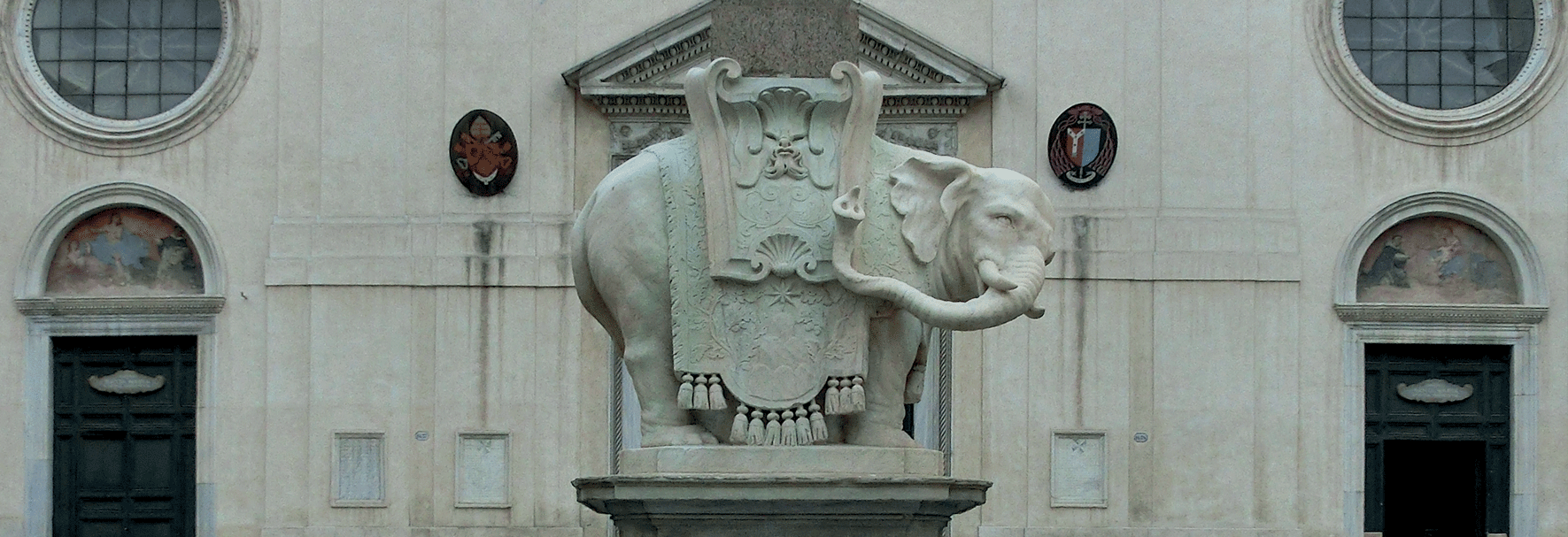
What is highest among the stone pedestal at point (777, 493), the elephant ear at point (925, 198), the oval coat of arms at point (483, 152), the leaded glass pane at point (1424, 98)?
the leaded glass pane at point (1424, 98)

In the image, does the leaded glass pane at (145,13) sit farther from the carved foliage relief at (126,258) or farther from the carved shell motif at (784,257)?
the carved shell motif at (784,257)

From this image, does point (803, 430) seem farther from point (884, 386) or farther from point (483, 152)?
point (483, 152)

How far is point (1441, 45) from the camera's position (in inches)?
925

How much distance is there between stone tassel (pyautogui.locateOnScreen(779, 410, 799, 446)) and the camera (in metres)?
9.15

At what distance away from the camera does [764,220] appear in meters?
9.19

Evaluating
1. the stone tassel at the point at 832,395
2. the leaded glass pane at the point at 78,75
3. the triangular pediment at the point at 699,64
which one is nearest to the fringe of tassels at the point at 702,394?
the stone tassel at the point at 832,395

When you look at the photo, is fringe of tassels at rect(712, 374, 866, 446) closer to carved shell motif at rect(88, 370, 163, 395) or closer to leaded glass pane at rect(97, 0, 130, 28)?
carved shell motif at rect(88, 370, 163, 395)

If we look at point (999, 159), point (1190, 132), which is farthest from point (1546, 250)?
point (999, 159)

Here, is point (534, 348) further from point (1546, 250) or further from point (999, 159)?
point (1546, 250)

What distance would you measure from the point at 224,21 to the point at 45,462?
14.0 feet

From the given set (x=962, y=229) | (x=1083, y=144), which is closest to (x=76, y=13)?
(x=1083, y=144)

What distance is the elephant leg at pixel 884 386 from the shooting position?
367 inches

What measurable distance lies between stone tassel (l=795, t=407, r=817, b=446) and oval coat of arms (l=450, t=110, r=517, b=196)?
47.5ft

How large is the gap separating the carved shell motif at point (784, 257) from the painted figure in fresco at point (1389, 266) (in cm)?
1508
